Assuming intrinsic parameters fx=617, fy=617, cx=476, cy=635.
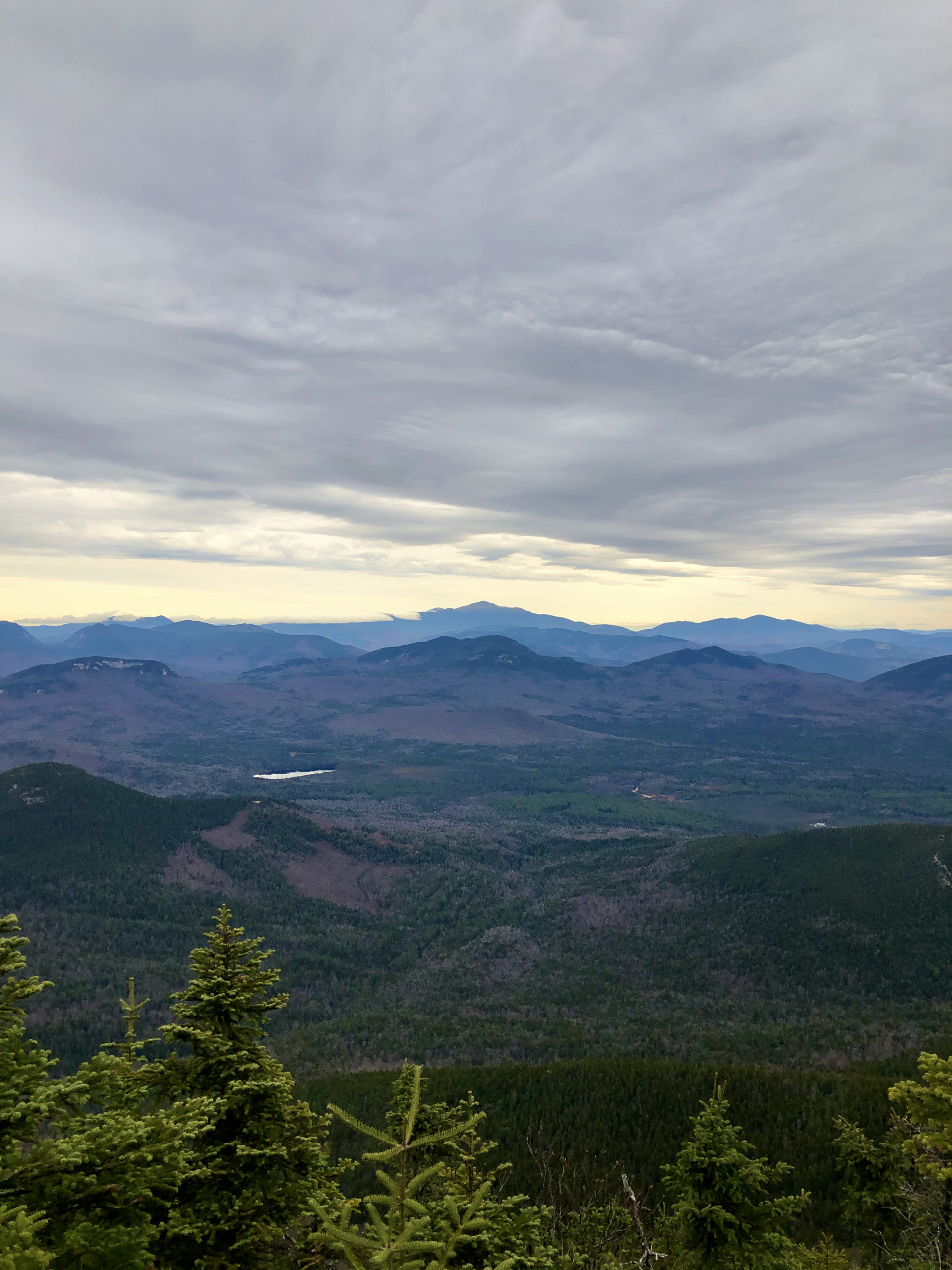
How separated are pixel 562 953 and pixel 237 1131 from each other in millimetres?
157330

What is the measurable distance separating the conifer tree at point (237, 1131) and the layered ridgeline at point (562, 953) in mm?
101565

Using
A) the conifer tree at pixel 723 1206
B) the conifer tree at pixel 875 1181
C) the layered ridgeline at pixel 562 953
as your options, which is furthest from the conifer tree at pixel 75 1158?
the layered ridgeline at pixel 562 953

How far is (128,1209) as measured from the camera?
11734mm

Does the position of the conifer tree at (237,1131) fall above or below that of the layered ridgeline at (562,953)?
above

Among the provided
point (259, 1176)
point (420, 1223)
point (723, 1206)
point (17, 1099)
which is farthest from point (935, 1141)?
point (17, 1099)

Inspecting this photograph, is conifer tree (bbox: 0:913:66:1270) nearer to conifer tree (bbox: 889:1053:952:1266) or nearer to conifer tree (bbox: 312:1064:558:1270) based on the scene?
conifer tree (bbox: 312:1064:558:1270)

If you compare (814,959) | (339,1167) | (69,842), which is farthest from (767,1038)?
(69,842)

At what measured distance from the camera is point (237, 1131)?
17.6 m

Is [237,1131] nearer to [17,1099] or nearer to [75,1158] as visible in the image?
[17,1099]

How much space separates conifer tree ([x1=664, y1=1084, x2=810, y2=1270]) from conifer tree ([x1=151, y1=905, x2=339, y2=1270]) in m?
18.2

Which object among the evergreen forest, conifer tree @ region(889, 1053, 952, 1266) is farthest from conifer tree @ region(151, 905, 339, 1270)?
conifer tree @ region(889, 1053, 952, 1266)

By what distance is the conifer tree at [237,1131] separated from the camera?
15375mm

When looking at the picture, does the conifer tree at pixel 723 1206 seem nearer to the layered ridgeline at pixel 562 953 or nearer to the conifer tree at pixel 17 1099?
the conifer tree at pixel 17 1099

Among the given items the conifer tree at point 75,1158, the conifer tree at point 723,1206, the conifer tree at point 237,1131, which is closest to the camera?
the conifer tree at point 75,1158
